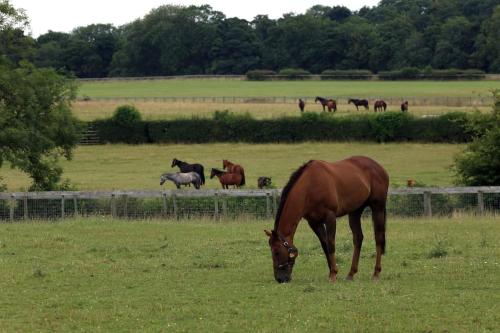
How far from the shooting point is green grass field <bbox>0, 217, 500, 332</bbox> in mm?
10633

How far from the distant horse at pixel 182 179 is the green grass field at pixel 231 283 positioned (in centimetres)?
1465

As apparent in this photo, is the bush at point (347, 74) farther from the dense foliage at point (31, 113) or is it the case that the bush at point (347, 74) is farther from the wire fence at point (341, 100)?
the dense foliage at point (31, 113)

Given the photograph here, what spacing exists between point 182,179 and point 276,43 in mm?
106589

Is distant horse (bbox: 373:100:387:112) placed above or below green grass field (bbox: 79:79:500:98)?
below

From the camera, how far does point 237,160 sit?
50312 millimetres

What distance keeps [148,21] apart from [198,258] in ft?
444

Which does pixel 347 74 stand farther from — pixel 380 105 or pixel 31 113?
pixel 31 113

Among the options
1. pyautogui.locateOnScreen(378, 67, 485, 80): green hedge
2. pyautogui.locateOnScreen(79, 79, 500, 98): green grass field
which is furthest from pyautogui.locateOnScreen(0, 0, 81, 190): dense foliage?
pyautogui.locateOnScreen(378, 67, 485, 80): green hedge

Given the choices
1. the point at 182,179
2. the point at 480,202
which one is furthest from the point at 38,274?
the point at 182,179

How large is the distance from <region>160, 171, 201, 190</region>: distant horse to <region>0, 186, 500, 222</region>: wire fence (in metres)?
10.5

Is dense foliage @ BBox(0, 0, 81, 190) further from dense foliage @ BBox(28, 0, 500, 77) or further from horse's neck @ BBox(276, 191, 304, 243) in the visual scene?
dense foliage @ BBox(28, 0, 500, 77)

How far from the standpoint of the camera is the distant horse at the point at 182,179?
35344 millimetres

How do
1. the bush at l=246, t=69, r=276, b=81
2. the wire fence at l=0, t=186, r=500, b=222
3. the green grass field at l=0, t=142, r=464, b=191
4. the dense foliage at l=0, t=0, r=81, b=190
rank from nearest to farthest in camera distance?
1. the wire fence at l=0, t=186, r=500, b=222
2. the dense foliage at l=0, t=0, r=81, b=190
3. the green grass field at l=0, t=142, r=464, b=191
4. the bush at l=246, t=69, r=276, b=81

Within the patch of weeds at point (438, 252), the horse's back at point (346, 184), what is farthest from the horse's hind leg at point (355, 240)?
the patch of weeds at point (438, 252)
